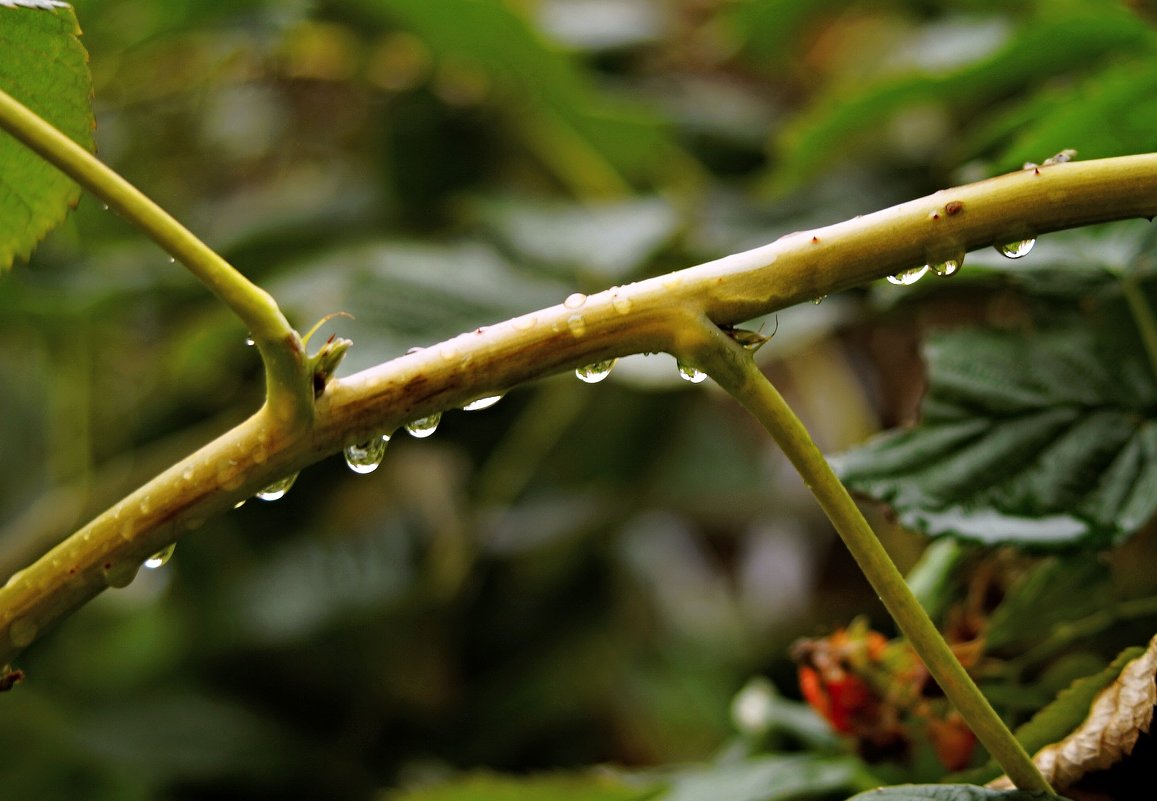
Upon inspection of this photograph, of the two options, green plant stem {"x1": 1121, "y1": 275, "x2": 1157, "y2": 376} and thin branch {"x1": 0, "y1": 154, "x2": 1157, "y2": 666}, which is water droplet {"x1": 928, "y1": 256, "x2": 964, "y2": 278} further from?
green plant stem {"x1": 1121, "y1": 275, "x2": 1157, "y2": 376}

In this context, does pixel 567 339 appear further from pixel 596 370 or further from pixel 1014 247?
pixel 1014 247

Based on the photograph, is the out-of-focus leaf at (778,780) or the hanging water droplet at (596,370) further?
the out-of-focus leaf at (778,780)

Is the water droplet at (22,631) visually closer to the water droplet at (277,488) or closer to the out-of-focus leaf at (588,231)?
the water droplet at (277,488)

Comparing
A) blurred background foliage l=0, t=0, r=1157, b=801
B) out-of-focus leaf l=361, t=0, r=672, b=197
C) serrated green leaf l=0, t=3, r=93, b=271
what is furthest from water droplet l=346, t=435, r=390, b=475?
out-of-focus leaf l=361, t=0, r=672, b=197

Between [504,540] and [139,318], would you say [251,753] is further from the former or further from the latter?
[139,318]

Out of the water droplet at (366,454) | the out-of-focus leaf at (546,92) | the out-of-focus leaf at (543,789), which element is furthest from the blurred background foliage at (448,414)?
the water droplet at (366,454)
